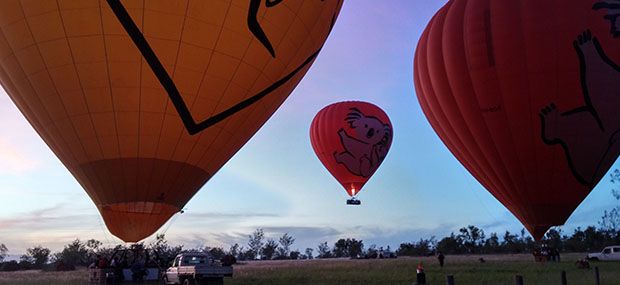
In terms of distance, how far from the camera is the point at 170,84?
13.7 m

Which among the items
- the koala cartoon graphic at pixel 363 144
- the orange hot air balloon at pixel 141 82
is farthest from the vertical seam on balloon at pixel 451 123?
the koala cartoon graphic at pixel 363 144

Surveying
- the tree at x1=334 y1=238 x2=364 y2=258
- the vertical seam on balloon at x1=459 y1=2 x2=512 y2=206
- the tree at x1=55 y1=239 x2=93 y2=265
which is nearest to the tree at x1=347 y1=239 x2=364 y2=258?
the tree at x1=334 y1=238 x2=364 y2=258

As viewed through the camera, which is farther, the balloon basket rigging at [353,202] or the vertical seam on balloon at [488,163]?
the balloon basket rigging at [353,202]

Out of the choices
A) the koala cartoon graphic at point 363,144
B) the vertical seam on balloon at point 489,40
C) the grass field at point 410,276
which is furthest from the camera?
the koala cartoon graphic at point 363,144

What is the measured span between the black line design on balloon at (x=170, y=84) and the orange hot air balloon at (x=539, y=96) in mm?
10177

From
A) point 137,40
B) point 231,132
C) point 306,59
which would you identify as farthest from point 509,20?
point 137,40

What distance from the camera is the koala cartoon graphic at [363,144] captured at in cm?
3862

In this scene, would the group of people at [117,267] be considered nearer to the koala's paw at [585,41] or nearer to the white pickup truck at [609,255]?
the koala's paw at [585,41]

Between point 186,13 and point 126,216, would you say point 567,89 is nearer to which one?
point 186,13

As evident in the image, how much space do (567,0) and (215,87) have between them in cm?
1468

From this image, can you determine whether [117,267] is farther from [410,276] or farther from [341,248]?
[341,248]

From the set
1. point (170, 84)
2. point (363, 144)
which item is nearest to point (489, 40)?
point (170, 84)

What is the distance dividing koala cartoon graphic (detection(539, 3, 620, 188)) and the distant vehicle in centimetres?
1286

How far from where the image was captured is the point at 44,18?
13.3m
